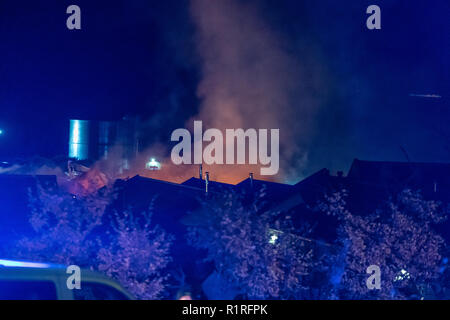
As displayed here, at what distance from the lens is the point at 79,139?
32938 mm

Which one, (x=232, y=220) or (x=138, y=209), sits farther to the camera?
(x=138, y=209)

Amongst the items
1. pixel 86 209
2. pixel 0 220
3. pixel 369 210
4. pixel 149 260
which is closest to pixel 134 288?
pixel 149 260

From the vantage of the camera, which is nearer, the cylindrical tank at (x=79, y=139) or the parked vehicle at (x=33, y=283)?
the parked vehicle at (x=33, y=283)

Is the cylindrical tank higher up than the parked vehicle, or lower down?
higher up

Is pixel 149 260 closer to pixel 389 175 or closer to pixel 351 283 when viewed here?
pixel 351 283

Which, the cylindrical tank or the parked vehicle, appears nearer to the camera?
the parked vehicle

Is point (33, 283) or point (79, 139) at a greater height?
point (79, 139)

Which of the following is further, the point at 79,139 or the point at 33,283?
the point at 79,139

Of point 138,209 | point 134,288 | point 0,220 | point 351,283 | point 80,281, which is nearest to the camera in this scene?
point 80,281

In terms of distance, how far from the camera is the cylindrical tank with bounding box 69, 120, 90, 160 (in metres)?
32.6

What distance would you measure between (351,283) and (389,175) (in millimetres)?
24851

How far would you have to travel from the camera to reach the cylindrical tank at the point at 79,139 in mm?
32625

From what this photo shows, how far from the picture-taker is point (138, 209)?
18297 millimetres

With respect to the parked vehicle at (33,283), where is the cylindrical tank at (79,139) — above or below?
above
